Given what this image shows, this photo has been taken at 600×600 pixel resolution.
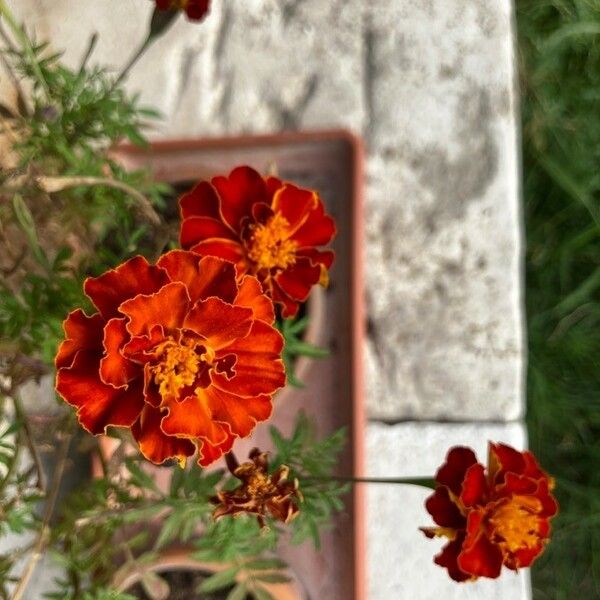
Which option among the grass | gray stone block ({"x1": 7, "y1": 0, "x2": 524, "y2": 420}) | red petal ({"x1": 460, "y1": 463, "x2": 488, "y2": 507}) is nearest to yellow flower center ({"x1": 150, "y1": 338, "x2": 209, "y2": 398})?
red petal ({"x1": 460, "y1": 463, "x2": 488, "y2": 507})

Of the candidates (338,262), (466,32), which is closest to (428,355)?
(338,262)

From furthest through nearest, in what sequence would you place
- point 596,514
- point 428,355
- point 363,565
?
point 596,514 < point 428,355 < point 363,565

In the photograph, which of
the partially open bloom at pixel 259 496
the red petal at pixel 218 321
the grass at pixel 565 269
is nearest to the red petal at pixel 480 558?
the partially open bloom at pixel 259 496

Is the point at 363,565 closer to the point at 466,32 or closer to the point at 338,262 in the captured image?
the point at 338,262

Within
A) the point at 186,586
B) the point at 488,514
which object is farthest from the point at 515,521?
the point at 186,586

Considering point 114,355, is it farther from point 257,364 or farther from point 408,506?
point 408,506

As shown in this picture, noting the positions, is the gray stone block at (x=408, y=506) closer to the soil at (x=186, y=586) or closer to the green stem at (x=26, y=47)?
the soil at (x=186, y=586)
